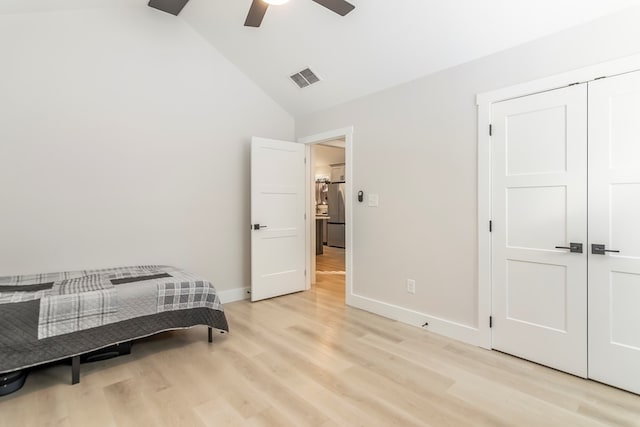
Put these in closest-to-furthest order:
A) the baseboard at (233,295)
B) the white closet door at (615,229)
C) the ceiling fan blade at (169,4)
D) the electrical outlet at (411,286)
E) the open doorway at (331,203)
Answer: the white closet door at (615,229)
the ceiling fan blade at (169,4)
the electrical outlet at (411,286)
the baseboard at (233,295)
the open doorway at (331,203)

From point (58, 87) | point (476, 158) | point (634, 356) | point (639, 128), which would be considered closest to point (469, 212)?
point (476, 158)

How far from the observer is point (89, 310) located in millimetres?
2357

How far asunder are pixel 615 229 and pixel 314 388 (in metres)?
2.32

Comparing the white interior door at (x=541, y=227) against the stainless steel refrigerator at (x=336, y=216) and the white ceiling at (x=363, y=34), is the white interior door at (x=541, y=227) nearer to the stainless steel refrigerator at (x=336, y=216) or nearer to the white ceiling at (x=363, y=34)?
A: the white ceiling at (x=363, y=34)

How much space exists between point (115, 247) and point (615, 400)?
4.34 meters

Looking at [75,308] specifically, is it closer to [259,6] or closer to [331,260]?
[259,6]

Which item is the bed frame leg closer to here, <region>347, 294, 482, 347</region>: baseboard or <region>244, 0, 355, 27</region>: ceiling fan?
<region>347, 294, 482, 347</region>: baseboard

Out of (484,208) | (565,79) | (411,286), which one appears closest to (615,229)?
(484,208)

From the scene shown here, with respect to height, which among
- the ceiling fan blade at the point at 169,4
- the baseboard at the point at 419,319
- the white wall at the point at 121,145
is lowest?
the baseboard at the point at 419,319

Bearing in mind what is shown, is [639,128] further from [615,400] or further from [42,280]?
[42,280]

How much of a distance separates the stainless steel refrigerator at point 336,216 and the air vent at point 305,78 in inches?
188

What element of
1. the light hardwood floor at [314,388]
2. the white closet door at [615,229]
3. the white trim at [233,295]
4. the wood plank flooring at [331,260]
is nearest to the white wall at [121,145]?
the white trim at [233,295]

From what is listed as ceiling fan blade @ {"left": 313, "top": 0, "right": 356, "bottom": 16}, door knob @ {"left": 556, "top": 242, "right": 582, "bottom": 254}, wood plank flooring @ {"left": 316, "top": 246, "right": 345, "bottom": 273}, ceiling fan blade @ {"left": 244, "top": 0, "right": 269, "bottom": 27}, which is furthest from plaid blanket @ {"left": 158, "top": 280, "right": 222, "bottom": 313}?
wood plank flooring @ {"left": 316, "top": 246, "right": 345, "bottom": 273}

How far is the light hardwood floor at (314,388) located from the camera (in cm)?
186
